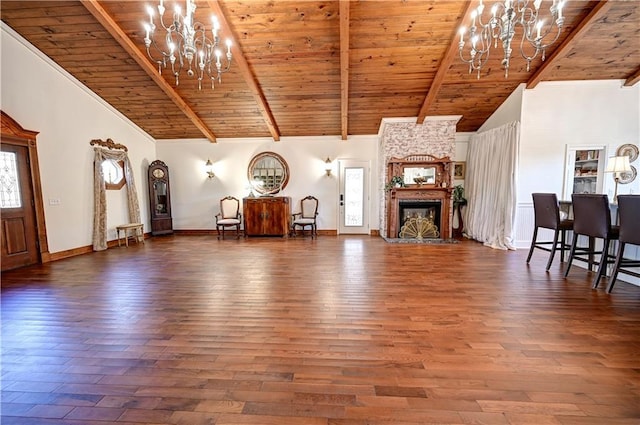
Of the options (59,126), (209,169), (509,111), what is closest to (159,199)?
(209,169)

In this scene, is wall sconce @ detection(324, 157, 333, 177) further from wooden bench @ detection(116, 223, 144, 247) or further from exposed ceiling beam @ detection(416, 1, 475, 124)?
wooden bench @ detection(116, 223, 144, 247)

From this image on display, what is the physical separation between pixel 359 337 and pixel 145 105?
22.2 feet

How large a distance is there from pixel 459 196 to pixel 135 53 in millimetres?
7563

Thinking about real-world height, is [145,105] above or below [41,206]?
above

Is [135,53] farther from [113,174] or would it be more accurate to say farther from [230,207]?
[230,207]

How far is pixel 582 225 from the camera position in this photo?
3588 mm

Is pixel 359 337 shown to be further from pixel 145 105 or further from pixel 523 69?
pixel 145 105

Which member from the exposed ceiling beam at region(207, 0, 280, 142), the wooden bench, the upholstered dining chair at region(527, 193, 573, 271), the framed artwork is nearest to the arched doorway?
the wooden bench

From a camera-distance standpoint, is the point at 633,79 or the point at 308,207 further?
the point at 308,207

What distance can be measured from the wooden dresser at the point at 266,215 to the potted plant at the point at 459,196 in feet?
14.4

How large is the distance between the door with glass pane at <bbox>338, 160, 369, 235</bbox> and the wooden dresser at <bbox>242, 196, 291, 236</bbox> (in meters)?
1.60

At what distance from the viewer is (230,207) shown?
745cm

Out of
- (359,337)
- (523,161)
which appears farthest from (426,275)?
(523,161)

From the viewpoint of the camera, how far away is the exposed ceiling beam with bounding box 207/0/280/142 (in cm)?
384
